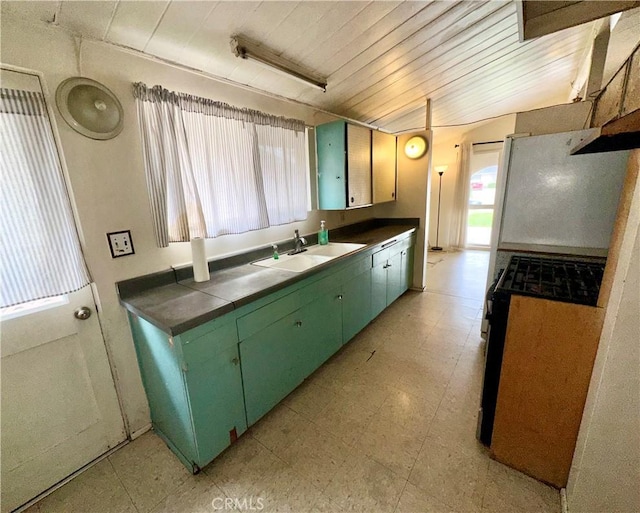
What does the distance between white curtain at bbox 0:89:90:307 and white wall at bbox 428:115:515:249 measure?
17.4ft

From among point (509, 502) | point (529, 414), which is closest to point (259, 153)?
point (529, 414)

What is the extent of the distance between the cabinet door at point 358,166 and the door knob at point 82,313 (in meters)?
2.08

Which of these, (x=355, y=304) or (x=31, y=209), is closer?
(x=31, y=209)

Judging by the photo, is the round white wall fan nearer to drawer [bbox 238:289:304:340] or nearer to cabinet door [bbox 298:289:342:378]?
drawer [bbox 238:289:304:340]

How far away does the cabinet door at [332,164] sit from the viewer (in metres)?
2.49

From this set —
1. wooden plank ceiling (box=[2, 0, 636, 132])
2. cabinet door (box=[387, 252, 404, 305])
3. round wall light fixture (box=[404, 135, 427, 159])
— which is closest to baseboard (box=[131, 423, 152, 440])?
wooden plank ceiling (box=[2, 0, 636, 132])

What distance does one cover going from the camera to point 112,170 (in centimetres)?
140

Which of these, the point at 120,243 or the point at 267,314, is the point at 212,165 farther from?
the point at 267,314

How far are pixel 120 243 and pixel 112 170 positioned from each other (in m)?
0.39

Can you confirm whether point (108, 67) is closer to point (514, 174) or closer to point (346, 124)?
point (346, 124)

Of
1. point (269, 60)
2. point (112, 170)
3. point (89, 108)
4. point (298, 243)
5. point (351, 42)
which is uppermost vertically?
point (351, 42)

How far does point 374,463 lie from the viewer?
141 centimetres

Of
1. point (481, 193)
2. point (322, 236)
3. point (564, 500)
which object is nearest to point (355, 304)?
point (322, 236)

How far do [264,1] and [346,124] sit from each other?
129cm
